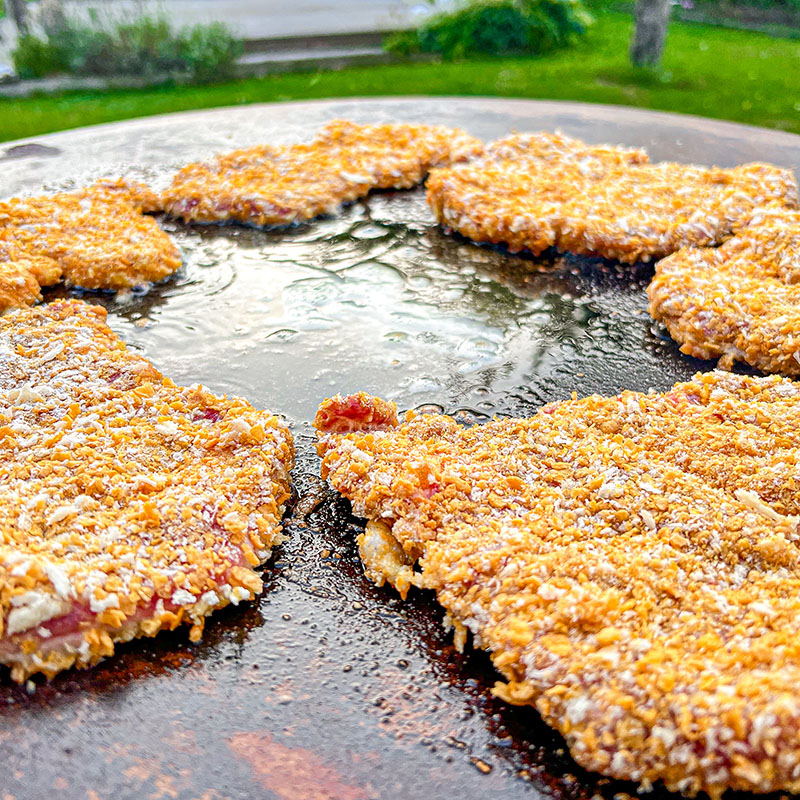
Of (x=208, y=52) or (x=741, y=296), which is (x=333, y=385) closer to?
(x=741, y=296)

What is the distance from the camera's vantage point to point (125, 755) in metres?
1.47

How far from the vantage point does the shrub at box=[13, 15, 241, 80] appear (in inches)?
334

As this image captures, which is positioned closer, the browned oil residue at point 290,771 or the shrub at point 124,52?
the browned oil residue at point 290,771

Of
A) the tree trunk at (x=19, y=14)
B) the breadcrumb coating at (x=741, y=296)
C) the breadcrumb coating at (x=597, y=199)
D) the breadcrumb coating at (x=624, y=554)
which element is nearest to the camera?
the breadcrumb coating at (x=624, y=554)

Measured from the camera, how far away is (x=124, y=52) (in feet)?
28.0

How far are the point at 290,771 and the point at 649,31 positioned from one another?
27.1 ft

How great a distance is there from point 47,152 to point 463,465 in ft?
10.3

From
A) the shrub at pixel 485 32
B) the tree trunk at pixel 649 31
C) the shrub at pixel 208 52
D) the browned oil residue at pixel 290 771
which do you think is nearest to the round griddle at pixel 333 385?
the browned oil residue at pixel 290 771

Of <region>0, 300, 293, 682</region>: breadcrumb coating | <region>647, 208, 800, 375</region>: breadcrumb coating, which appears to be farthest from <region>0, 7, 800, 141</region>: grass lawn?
<region>0, 300, 293, 682</region>: breadcrumb coating

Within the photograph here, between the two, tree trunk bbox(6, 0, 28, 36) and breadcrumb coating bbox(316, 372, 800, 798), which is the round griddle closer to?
breadcrumb coating bbox(316, 372, 800, 798)

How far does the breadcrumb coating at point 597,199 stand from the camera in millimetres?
3197

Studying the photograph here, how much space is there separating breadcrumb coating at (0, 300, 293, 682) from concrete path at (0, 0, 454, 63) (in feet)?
28.1

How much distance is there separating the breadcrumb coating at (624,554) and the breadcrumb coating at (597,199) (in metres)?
0.98

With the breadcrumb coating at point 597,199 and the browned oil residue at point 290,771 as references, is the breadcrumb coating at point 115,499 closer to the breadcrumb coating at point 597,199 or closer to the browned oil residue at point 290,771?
the browned oil residue at point 290,771
